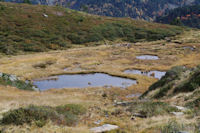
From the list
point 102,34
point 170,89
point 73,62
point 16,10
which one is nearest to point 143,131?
point 170,89

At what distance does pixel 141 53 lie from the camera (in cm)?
7225

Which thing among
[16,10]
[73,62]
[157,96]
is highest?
[16,10]

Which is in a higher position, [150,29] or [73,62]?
[150,29]

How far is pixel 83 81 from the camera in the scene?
4150cm

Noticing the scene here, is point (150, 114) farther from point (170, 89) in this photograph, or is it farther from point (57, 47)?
point (57, 47)

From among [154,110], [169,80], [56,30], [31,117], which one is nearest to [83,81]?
[169,80]

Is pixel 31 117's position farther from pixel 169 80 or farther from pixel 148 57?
pixel 148 57

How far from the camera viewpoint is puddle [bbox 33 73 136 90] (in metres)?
38.4

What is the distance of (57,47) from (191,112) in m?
78.4

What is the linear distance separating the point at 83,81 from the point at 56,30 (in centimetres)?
6392

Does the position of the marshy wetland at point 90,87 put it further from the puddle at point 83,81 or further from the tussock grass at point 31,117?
the tussock grass at point 31,117

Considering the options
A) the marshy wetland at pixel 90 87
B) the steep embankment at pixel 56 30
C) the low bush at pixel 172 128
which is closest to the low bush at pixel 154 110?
the marshy wetland at pixel 90 87

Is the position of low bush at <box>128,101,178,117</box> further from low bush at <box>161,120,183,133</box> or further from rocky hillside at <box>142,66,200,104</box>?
low bush at <box>161,120,183,133</box>

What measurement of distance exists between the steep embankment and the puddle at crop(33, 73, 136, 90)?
124ft
